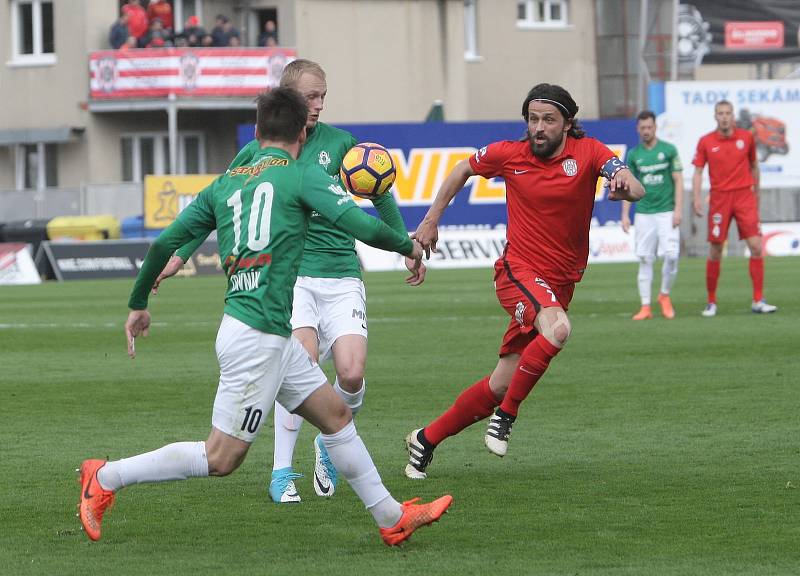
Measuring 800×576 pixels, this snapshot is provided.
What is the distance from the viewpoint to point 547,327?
25.7 feet

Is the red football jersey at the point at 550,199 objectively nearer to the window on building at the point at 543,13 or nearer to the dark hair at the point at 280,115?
the dark hair at the point at 280,115

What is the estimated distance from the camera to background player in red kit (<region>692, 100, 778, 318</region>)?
17391 mm

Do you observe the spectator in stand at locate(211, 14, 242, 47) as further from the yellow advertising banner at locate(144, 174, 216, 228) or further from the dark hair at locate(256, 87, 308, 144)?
the dark hair at locate(256, 87, 308, 144)

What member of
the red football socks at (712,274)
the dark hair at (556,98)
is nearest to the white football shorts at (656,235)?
the red football socks at (712,274)

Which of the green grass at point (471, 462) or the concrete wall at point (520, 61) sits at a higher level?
the concrete wall at point (520, 61)

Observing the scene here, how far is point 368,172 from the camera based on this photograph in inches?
298

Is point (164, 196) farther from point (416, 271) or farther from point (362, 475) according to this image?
point (362, 475)

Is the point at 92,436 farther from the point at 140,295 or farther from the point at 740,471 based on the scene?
the point at 740,471

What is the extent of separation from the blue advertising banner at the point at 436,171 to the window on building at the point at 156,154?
15.1 metres

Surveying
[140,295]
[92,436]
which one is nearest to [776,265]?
[92,436]

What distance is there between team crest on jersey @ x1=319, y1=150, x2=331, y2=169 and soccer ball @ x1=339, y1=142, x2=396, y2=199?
0.10 metres

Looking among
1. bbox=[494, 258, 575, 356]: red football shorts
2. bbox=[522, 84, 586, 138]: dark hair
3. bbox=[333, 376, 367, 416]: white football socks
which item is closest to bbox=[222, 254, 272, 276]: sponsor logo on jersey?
bbox=[333, 376, 367, 416]: white football socks

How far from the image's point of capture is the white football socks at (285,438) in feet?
24.4

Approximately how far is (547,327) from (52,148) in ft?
133
